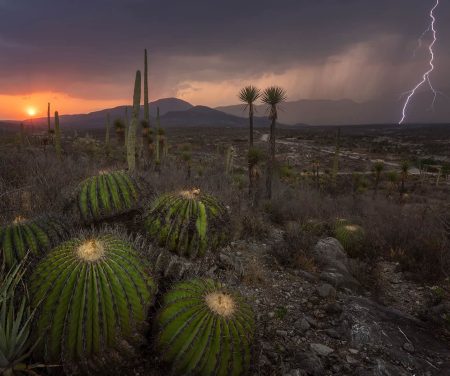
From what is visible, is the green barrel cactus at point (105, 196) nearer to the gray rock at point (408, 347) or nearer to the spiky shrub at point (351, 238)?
the gray rock at point (408, 347)

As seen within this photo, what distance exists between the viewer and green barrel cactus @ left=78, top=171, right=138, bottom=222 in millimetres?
3615

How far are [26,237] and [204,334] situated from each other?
6.23 ft

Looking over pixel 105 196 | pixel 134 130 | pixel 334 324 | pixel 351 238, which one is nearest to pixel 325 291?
pixel 334 324

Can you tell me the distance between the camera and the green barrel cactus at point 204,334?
8.11ft

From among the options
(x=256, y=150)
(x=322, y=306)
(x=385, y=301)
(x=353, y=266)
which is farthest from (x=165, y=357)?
(x=256, y=150)

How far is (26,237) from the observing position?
3.03m

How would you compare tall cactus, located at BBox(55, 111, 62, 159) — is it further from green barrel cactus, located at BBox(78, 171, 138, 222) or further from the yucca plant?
the yucca plant

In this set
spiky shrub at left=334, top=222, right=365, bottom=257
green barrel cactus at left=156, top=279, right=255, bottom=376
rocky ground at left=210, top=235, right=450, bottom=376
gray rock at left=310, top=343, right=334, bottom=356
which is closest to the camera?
green barrel cactus at left=156, top=279, right=255, bottom=376

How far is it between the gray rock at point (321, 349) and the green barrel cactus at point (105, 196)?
2.76 m

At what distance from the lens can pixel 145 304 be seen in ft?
8.30

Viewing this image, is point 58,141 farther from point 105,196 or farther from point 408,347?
point 408,347

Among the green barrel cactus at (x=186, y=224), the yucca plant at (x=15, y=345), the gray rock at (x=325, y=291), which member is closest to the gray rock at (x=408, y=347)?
the gray rock at (x=325, y=291)

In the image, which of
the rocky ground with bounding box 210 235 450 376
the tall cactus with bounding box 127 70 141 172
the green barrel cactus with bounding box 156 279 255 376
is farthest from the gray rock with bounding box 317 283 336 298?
the tall cactus with bounding box 127 70 141 172

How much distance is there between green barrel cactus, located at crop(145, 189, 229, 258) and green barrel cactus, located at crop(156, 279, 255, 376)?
0.76 metres
